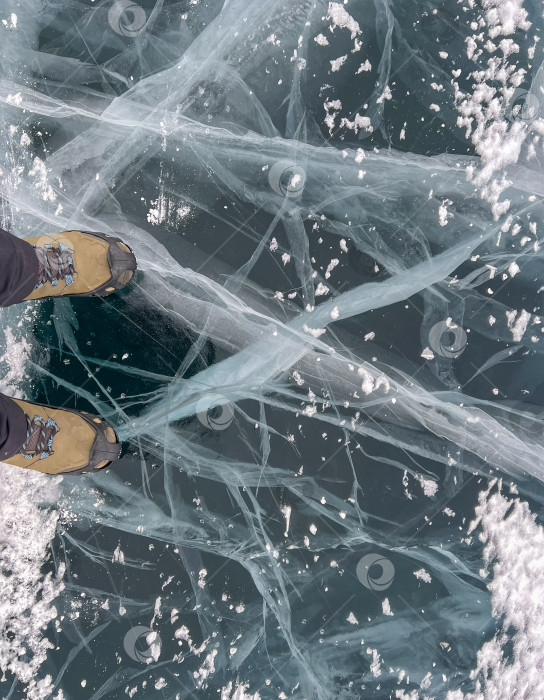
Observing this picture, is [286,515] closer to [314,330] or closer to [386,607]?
[386,607]

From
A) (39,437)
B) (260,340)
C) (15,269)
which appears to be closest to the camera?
(15,269)

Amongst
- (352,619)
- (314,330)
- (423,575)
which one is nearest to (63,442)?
(314,330)

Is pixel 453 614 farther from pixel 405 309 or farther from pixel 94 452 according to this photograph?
pixel 94 452

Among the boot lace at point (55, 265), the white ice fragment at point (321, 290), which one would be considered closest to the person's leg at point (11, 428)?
the boot lace at point (55, 265)

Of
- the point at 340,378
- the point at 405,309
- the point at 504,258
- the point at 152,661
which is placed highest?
the point at 504,258

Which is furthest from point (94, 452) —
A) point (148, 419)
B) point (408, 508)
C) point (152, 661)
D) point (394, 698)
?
point (394, 698)
